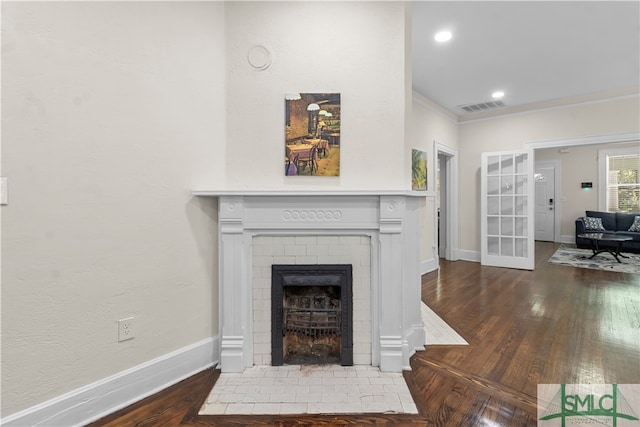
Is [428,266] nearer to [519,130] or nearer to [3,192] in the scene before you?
[519,130]

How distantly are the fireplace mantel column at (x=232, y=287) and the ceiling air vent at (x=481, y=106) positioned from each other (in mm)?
4482

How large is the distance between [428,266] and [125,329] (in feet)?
13.1

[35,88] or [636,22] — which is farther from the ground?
[636,22]

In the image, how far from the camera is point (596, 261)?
17.0ft

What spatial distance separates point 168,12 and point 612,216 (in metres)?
9.09

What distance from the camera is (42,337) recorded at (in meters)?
1.36

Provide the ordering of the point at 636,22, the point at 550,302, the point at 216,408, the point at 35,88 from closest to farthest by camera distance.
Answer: the point at 35,88 → the point at 216,408 → the point at 636,22 → the point at 550,302

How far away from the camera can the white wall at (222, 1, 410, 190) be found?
1.98 metres

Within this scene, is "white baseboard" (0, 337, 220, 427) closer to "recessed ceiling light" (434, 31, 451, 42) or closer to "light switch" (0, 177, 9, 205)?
"light switch" (0, 177, 9, 205)

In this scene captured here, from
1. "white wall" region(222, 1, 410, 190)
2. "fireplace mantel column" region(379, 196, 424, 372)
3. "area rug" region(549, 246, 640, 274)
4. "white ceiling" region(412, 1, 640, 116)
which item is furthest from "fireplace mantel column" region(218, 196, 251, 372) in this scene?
"area rug" region(549, 246, 640, 274)

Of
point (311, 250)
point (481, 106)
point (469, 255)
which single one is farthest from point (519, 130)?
point (311, 250)

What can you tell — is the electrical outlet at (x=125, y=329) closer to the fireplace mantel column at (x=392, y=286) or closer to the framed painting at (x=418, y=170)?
the fireplace mantel column at (x=392, y=286)

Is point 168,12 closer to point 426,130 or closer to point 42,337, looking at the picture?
point 42,337

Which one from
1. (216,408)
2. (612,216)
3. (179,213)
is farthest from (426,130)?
(612,216)
